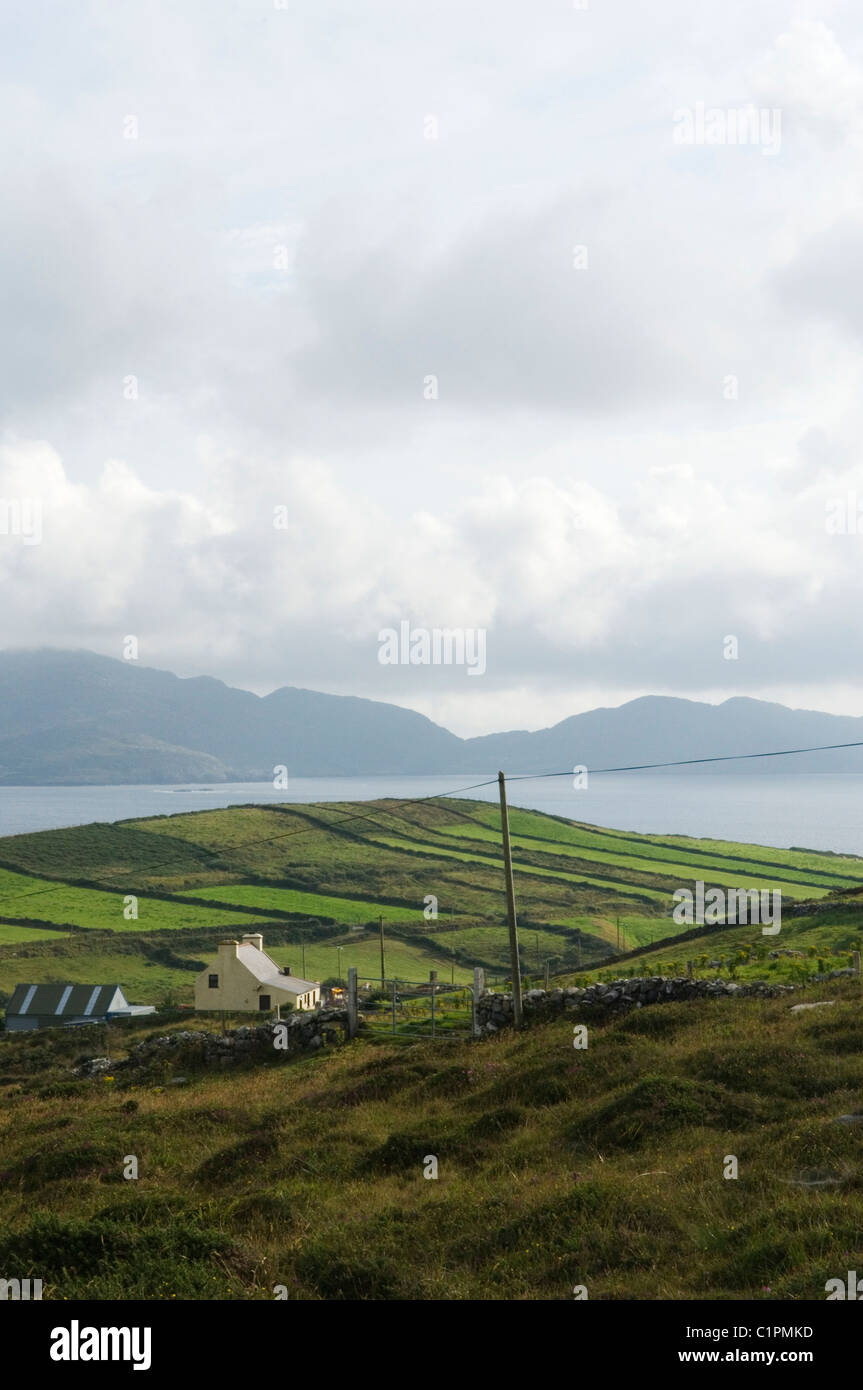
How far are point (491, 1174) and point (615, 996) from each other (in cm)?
1425

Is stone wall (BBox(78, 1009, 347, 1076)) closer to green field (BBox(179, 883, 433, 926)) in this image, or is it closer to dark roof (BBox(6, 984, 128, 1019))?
dark roof (BBox(6, 984, 128, 1019))

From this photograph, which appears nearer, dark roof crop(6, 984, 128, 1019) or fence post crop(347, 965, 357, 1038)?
fence post crop(347, 965, 357, 1038)

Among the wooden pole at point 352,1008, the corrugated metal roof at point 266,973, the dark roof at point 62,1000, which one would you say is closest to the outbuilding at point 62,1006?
the dark roof at point 62,1000

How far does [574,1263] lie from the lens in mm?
11547

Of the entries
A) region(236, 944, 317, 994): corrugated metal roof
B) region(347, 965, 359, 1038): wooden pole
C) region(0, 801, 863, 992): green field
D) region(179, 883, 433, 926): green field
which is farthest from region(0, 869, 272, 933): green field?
region(347, 965, 359, 1038): wooden pole

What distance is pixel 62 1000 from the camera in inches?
3477

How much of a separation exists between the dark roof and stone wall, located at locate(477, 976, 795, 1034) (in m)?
66.4

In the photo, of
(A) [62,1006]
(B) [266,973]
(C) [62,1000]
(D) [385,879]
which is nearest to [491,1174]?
(B) [266,973]

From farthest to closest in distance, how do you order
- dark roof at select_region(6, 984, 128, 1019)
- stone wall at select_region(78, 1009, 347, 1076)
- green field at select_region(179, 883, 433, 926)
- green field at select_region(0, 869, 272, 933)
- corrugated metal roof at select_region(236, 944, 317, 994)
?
1. green field at select_region(179, 883, 433, 926)
2. green field at select_region(0, 869, 272, 933)
3. dark roof at select_region(6, 984, 128, 1019)
4. corrugated metal roof at select_region(236, 944, 317, 994)
5. stone wall at select_region(78, 1009, 347, 1076)

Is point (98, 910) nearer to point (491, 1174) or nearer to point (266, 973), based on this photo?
point (266, 973)

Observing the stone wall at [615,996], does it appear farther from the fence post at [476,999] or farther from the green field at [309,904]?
the green field at [309,904]

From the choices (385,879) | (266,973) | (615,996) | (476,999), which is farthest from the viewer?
→ (385,879)

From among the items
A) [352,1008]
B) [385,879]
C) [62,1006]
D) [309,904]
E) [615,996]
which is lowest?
[62,1006]

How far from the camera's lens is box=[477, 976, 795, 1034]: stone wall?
95.2ft
